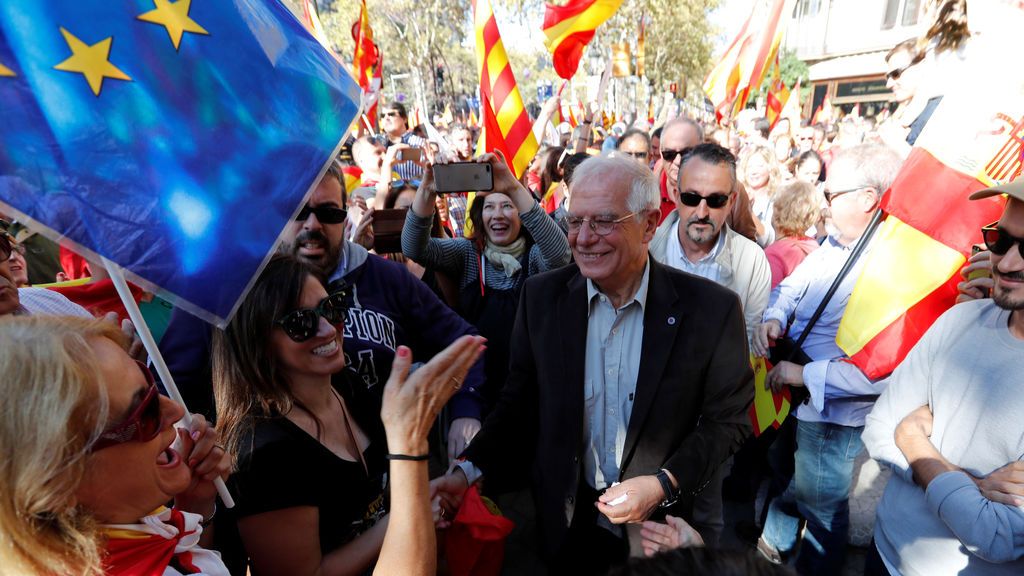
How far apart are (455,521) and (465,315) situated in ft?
5.48

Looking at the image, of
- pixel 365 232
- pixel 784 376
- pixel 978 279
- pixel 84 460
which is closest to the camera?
pixel 84 460

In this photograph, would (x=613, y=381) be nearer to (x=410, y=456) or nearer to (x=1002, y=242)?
(x=410, y=456)

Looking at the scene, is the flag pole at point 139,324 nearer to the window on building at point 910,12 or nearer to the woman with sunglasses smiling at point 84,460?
the woman with sunglasses smiling at point 84,460

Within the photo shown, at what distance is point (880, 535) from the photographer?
75.1 inches

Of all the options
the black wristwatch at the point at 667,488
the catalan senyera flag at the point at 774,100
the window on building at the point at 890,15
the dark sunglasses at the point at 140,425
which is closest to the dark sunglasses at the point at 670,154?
the black wristwatch at the point at 667,488

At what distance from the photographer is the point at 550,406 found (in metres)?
2.03

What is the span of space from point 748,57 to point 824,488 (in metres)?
5.40

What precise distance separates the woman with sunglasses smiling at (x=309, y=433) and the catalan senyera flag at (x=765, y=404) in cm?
186

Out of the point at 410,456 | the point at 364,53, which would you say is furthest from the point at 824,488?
the point at 364,53

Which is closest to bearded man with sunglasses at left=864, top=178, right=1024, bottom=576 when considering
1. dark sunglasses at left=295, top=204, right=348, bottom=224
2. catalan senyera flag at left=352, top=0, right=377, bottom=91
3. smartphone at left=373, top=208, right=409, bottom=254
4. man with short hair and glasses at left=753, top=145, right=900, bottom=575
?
man with short hair and glasses at left=753, top=145, right=900, bottom=575

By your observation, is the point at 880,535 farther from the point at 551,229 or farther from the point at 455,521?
the point at 551,229

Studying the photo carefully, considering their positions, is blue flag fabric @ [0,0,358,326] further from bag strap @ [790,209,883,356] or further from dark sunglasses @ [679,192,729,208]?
bag strap @ [790,209,883,356]

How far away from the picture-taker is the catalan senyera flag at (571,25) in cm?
495

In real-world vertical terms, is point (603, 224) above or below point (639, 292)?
above
